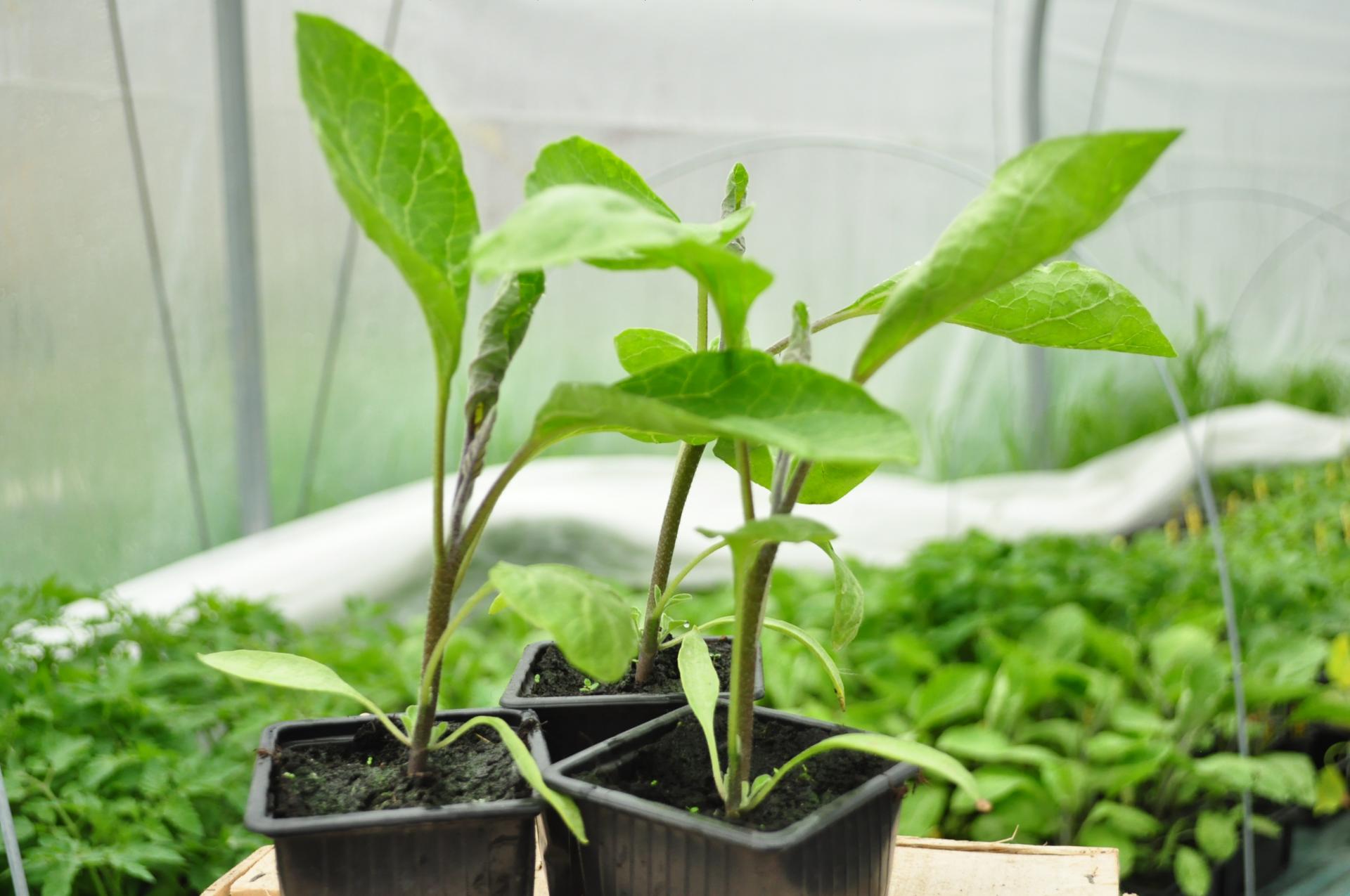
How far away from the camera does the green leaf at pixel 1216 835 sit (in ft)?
4.97

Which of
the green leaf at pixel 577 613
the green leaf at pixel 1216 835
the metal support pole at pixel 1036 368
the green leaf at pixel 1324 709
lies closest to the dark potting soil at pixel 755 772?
the green leaf at pixel 577 613

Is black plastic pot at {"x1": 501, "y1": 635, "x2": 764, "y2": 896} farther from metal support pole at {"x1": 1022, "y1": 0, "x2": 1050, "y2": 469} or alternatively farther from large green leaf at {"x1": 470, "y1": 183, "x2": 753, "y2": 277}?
metal support pole at {"x1": 1022, "y1": 0, "x2": 1050, "y2": 469}

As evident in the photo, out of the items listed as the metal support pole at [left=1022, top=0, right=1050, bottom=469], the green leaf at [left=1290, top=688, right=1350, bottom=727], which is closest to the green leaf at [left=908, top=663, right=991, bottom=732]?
the green leaf at [left=1290, top=688, right=1350, bottom=727]

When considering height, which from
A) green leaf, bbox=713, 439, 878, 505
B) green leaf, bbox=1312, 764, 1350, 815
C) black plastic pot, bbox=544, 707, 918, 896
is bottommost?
green leaf, bbox=1312, 764, 1350, 815

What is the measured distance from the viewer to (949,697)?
64.3 inches

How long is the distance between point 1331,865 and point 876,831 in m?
1.70

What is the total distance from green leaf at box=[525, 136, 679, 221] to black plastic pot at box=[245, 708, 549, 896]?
333 mm

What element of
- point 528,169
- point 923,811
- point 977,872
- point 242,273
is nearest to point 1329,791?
point 923,811

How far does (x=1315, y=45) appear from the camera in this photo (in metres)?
4.00

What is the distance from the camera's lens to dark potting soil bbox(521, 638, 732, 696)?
754mm

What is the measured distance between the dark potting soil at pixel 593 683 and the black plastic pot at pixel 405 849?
0.52ft

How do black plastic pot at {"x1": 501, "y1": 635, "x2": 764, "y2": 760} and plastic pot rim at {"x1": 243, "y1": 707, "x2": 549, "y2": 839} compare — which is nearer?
plastic pot rim at {"x1": 243, "y1": 707, "x2": 549, "y2": 839}

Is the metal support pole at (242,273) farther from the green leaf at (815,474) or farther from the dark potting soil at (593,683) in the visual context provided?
the green leaf at (815,474)

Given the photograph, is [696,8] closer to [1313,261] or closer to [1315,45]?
[1315,45]
